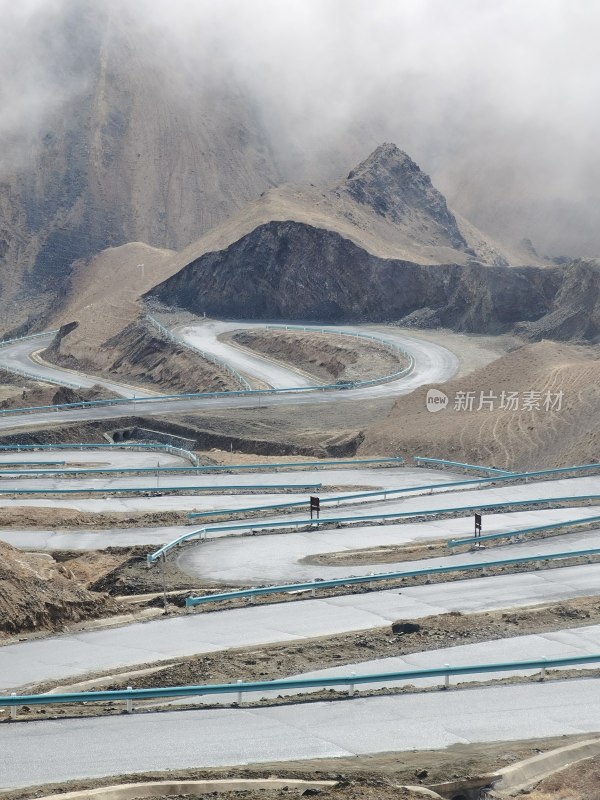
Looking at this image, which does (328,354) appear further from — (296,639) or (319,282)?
(296,639)

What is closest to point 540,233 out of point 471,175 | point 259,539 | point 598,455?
point 471,175

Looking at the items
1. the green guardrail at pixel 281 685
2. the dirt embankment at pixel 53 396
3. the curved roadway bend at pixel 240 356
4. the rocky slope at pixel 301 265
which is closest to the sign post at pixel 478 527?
the green guardrail at pixel 281 685

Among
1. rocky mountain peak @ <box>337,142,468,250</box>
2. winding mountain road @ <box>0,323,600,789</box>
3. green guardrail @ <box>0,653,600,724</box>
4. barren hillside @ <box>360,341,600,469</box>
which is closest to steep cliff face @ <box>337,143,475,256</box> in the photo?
rocky mountain peak @ <box>337,142,468,250</box>

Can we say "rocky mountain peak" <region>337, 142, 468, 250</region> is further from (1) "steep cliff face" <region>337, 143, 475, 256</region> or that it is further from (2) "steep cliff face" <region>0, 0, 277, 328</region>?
(2) "steep cliff face" <region>0, 0, 277, 328</region>

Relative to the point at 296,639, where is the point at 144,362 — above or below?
above

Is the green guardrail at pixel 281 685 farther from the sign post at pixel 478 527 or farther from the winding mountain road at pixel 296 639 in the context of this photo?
the sign post at pixel 478 527

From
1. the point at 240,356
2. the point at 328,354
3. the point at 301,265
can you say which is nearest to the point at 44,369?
the point at 240,356

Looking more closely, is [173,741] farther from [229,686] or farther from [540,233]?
[540,233]
